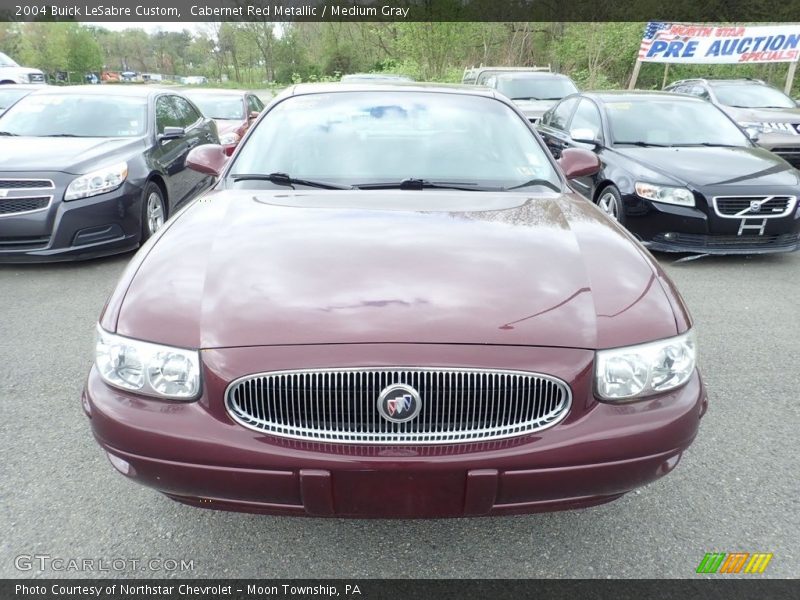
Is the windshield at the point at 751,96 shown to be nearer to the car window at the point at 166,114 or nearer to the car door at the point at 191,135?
the car door at the point at 191,135

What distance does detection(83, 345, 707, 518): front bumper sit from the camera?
1705mm

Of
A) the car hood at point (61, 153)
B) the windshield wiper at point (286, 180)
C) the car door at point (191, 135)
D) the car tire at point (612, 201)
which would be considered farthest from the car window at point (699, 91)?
the windshield wiper at point (286, 180)

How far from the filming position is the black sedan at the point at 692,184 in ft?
17.6

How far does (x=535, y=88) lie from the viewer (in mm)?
12383

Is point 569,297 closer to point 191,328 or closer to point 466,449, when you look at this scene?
point 466,449

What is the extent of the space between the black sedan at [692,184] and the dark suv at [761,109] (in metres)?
3.24

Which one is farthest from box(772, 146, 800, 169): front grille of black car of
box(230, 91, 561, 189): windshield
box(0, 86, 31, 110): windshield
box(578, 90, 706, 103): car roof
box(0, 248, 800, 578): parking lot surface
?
box(0, 86, 31, 110): windshield

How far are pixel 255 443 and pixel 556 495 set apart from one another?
2.92 ft

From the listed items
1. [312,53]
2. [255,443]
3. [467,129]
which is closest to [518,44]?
[312,53]

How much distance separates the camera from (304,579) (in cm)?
205

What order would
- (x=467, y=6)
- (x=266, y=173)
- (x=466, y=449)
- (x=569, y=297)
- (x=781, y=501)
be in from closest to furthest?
(x=466, y=449), (x=569, y=297), (x=781, y=501), (x=266, y=173), (x=467, y=6)

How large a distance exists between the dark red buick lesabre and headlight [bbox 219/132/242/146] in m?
7.62

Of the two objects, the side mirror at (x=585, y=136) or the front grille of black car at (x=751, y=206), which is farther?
the side mirror at (x=585, y=136)

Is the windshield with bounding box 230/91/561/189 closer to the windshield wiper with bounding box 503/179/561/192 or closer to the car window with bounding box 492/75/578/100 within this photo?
the windshield wiper with bounding box 503/179/561/192
